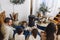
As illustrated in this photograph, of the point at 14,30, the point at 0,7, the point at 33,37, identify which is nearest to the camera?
the point at 33,37

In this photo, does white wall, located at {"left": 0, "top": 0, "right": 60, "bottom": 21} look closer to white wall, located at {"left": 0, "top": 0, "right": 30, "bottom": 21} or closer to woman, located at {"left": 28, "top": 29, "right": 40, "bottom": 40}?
white wall, located at {"left": 0, "top": 0, "right": 30, "bottom": 21}

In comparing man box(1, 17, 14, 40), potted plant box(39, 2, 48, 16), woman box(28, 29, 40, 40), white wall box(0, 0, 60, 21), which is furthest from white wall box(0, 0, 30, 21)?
woman box(28, 29, 40, 40)

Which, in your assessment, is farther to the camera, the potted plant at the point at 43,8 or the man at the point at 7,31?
the potted plant at the point at 43,8

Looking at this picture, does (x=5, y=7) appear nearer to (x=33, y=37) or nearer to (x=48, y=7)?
(x=48, y=7)

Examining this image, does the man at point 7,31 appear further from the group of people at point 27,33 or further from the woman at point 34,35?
the woman at point 34,35

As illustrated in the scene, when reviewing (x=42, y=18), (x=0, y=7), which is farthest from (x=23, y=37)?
(x=0, y=7)

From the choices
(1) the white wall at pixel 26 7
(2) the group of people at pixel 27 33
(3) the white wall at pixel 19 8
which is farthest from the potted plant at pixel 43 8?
(2) the group of people at pixel 27 33

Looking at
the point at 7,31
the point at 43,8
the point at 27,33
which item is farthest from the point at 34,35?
the point at 43,8

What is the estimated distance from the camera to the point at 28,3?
5.40 metres

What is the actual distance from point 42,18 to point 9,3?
113 centimetres

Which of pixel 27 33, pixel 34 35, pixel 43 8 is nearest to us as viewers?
pixel 34 35

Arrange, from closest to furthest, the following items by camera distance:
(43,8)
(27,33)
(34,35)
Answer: (34,35) → (27,33) → (43,8)

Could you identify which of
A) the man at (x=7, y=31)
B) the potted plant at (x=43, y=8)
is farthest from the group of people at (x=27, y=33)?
the potted plant at (x=43, y=8)

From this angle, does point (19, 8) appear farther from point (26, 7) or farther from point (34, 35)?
point (34, 35)
